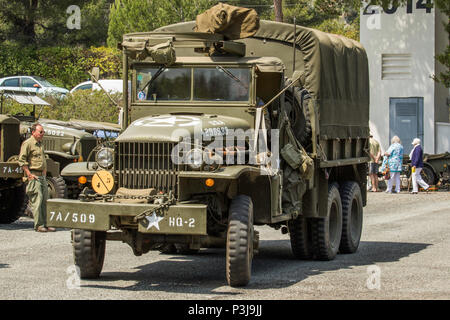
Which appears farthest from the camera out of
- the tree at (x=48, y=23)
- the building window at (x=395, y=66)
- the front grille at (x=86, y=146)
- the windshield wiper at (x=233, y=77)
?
the tree at (x=48, y=23)

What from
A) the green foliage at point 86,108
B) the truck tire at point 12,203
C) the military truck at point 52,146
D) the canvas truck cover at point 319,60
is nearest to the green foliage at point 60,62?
the green foliage at point 86,108

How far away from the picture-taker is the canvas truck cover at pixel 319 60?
13773 millimetres

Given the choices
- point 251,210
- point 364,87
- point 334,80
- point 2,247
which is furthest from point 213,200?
point 364,87

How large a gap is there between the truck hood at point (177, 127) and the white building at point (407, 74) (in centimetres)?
2307

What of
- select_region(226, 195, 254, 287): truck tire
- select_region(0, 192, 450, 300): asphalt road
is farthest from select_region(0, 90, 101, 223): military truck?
select_region(226, 195, 254, 287): truck tire

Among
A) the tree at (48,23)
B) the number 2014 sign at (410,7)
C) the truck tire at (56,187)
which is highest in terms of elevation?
the tree at (48,23)

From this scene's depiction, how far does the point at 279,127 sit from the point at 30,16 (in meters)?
31.5

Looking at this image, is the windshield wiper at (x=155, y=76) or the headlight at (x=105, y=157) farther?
the windshield wiper at (x=155, y=76)

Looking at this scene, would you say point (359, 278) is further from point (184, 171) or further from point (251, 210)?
point (184, 171)

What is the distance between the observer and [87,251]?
11102 millimetres

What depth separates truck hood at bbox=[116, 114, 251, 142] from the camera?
10.8 m

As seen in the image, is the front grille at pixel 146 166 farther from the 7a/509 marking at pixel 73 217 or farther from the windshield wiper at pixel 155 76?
the windshield wiper at pixel 155 76

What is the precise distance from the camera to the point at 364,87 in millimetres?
16562

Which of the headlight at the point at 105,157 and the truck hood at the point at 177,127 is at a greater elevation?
the truck hood at the point at 177,127
